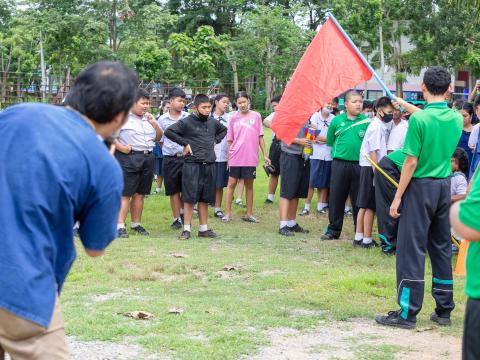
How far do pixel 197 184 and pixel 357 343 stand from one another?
16.7 ft

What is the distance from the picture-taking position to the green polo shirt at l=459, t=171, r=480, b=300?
3.29 m

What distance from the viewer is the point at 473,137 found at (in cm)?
980

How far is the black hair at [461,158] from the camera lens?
9.32 meters

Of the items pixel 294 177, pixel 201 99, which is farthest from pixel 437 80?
pixel 294 177

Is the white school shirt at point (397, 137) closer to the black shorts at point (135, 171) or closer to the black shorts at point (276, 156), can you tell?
the black shorts at point (135, 171)

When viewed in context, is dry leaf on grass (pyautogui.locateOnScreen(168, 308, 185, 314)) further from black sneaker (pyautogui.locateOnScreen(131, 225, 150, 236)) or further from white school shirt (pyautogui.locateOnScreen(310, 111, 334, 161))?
white school shirt (pyautogui.locateOnScreen(310, 111, 334, 161))

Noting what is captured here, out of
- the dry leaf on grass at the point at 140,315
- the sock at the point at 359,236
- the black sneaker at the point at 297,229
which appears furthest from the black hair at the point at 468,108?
the dry leaf on grass at the point at 140,315

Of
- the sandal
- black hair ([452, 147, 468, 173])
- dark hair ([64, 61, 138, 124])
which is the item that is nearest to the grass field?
the sandal

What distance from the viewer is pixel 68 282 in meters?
7.56

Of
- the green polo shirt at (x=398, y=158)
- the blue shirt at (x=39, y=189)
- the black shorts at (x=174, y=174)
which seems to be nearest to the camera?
the blue shirt at (x=39, y=189)

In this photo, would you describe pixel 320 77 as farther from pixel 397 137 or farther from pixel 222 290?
pixel 222 290

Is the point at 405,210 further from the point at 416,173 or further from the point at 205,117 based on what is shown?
the point at 205,117

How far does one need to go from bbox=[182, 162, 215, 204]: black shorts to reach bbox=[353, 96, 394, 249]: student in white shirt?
209 cm

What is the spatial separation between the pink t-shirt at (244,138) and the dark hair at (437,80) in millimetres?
6216
